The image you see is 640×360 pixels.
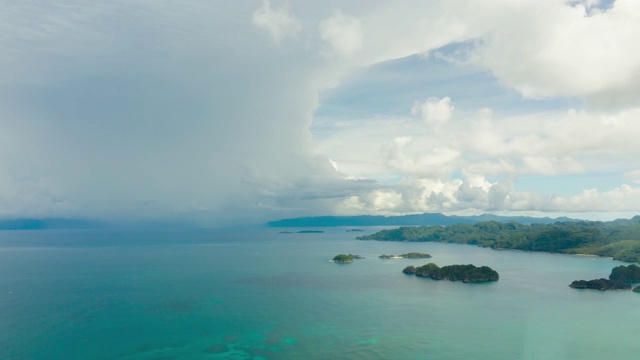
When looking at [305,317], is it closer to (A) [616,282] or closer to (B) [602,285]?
(B) [602,285]

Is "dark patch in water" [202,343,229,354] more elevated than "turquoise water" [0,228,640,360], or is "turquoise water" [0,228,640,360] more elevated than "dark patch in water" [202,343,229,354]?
"turquoise water" [0,228,640,360]

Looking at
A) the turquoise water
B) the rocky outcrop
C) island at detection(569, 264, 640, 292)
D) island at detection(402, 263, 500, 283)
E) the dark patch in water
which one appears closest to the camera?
the dark patch in water

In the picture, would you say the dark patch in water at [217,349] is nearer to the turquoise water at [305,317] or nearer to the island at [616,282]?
the turquoise water at [305,317]

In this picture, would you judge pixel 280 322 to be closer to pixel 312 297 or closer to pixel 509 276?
pixel 312 297

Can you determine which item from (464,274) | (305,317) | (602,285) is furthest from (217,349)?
(602,285)

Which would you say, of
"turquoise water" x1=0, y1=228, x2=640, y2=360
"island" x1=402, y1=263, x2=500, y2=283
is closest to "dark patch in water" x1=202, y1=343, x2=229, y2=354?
"turquoise water" x1=0, y1=228, x2=640, y2=360

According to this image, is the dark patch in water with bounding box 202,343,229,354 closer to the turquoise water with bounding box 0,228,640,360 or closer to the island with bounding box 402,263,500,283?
the turquoise water with bounding box 0,228,640,360

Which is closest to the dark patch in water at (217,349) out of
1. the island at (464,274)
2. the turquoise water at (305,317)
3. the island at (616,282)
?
the turquoise water at (305,317)
